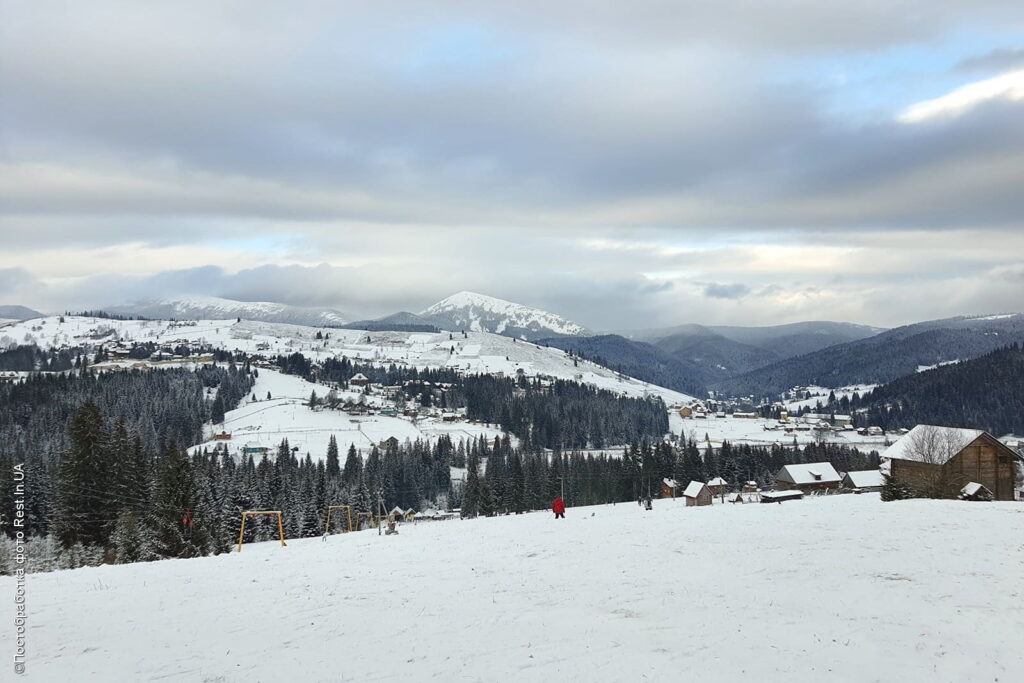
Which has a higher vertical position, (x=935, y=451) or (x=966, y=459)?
(x=935, y=451)

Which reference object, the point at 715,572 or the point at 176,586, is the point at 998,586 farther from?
the point at 176,586

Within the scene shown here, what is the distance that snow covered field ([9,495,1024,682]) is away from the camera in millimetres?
12531

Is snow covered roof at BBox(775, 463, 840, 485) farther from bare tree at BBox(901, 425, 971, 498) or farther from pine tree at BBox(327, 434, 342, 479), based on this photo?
pine tree at BBox(327, 434, 342, 479)

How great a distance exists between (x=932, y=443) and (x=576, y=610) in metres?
52.8

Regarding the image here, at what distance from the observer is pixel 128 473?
50.2 meters

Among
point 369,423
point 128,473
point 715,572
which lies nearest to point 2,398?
point 369,423

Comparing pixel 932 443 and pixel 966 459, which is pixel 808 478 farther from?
pixel 932 443

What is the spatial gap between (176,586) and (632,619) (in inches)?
613

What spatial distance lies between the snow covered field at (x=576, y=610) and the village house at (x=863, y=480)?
196ft

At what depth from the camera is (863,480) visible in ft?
268

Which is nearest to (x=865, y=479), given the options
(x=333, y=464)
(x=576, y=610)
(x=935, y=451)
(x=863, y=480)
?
(x=863, y=480)

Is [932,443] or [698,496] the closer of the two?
[932,443]

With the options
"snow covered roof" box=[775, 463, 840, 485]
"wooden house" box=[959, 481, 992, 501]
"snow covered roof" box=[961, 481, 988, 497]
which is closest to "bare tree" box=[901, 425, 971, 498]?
"snow covered roof" box=[961, 481, 988, 497]

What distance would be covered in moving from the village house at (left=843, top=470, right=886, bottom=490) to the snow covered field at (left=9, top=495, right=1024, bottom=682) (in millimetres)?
59693
